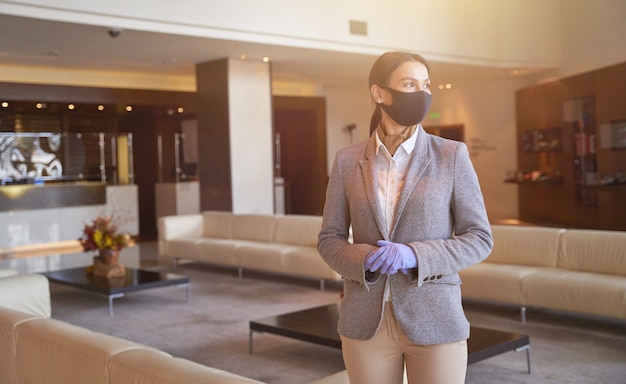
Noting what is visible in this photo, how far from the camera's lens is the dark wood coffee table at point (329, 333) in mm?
4625

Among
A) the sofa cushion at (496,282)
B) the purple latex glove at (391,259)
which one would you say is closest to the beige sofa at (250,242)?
the sofa cushion at (496,282)

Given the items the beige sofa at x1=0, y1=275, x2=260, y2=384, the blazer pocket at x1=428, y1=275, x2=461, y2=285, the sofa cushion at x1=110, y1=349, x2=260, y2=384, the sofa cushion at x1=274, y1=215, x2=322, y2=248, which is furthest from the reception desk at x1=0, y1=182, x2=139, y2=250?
the blazer pocket at x1=428, y1=275, x2=461, y2=285

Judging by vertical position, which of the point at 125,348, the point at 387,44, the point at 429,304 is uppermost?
the point at 387,44

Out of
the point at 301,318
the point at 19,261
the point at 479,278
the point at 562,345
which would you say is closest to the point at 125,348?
the point at 301,318

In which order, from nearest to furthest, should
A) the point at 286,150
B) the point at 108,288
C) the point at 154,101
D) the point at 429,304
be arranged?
the point at 429,304 < the point at 108,288 < the point at 154,101 < the point at 286,150

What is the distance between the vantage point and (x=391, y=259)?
183 cm

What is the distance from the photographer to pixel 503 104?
1540 centimetres

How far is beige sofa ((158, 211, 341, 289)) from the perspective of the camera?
8.45 m

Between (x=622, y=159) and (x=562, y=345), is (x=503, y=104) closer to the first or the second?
(x=622, y=159)

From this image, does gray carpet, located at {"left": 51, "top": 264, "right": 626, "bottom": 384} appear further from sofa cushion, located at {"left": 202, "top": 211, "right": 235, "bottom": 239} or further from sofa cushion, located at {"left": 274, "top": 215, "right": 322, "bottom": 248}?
sofa cushion, located at {"left": 202, "top": 211, "right": 235, "bottom": 239}

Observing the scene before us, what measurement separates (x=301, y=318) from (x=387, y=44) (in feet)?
22.1

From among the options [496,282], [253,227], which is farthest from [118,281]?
[496,282]

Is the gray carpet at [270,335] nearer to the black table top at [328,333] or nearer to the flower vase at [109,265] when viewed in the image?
the black table top at [328,333]

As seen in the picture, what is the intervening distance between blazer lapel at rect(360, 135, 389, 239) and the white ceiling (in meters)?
7.13
